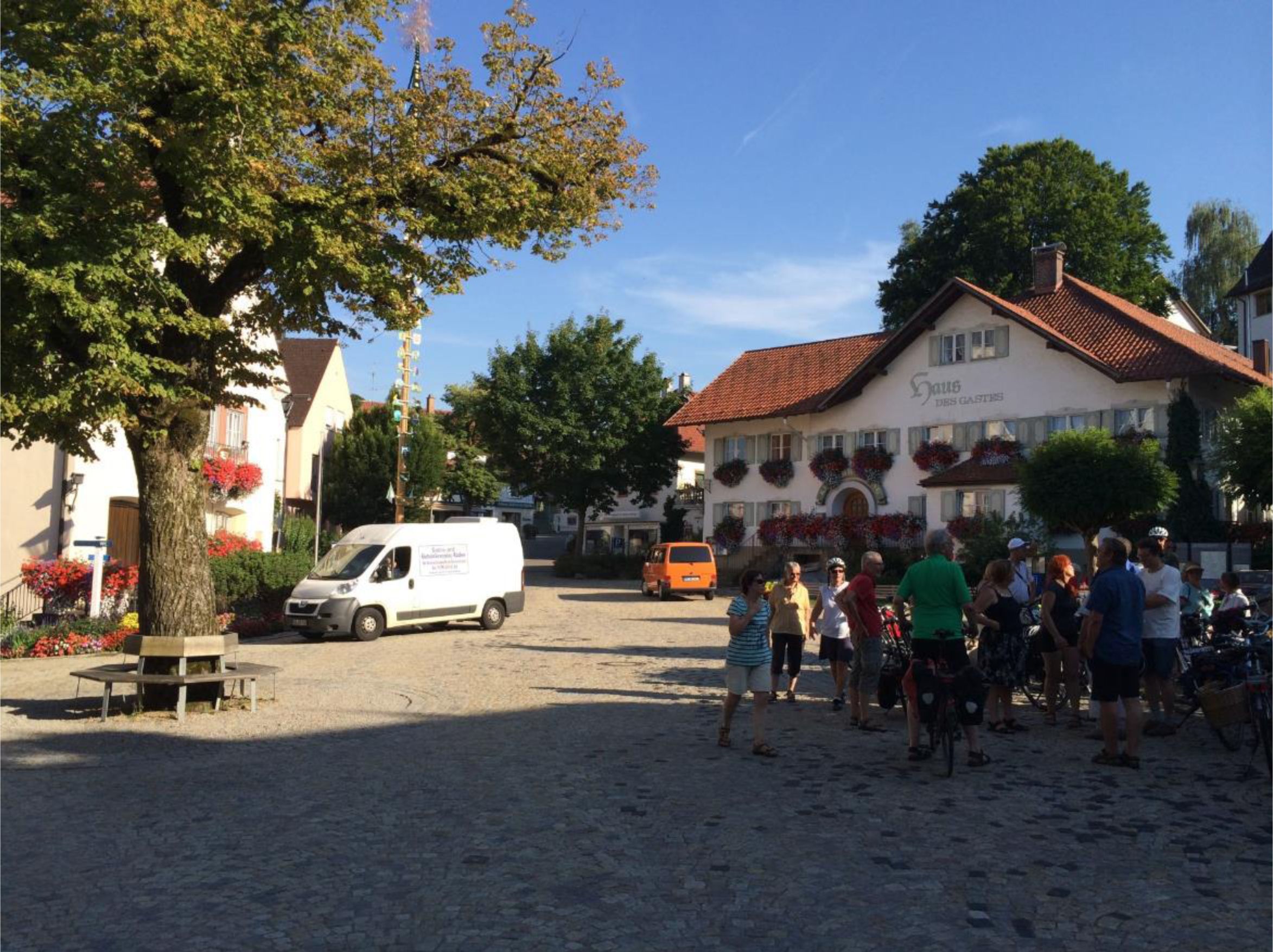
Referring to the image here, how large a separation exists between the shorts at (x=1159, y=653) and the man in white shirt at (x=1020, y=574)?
1.64 m

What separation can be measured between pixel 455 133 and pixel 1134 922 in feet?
35.3

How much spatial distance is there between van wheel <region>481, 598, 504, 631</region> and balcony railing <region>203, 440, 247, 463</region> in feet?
28.6

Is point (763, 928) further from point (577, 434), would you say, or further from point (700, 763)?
point (577, 434)

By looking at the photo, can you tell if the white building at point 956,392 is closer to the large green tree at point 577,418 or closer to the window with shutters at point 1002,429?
the window with shutters at point 1002,429

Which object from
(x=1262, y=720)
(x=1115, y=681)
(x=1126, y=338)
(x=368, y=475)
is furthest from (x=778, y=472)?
(x=1262, y=720)

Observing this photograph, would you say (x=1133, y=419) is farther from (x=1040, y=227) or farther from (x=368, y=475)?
(x=368, y=475)

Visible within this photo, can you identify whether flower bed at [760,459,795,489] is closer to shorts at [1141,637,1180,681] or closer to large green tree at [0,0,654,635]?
large green tree at [0,0,654,635]

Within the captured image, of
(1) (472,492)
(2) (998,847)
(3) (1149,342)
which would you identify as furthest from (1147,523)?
(1) (472,492)

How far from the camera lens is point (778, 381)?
45.4 meters

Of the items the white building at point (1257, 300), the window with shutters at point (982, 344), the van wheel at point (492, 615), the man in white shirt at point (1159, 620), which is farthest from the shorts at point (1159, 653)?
the white building at point (1257, 300)

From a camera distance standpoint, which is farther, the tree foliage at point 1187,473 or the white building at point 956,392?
the white building at point 956,392

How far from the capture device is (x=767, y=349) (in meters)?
48.1

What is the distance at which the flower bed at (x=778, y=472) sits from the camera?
142 feet

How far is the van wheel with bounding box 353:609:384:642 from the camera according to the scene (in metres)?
21.8
